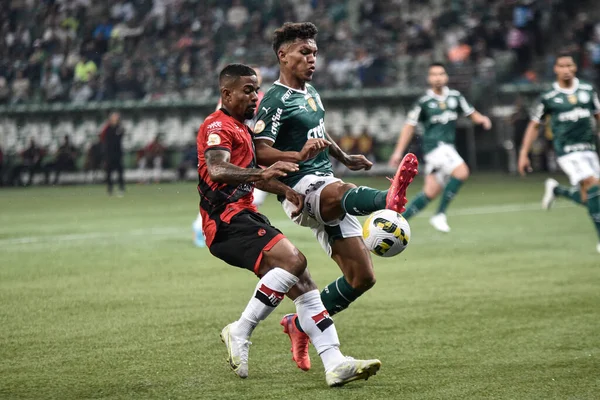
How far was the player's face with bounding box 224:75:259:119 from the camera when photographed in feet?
20.3

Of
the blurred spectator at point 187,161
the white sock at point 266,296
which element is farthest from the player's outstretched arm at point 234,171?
the blurred spectator at point 187,161

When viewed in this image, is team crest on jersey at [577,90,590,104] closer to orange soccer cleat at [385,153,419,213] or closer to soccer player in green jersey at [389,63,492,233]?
soccer player in green jersey at [389,63,492,233]

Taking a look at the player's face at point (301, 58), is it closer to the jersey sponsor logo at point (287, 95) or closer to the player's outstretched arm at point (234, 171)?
the jersey sponsor logo at point (287, 95)

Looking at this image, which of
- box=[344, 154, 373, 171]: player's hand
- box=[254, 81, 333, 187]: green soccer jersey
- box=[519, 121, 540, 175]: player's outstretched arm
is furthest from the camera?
box=[519, 121, 540, 175]: player's outstretched arm

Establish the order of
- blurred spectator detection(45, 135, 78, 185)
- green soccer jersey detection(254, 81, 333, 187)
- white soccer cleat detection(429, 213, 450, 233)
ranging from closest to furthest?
green soccer jersey detection(254, 81, 333, 187) → white soccer cleat detection(429, 213, 450, 233) → blurred spectator detection(45, 135, 78, 185)

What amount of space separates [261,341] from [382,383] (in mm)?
1649

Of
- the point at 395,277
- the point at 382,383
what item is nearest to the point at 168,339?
the point at 382,383

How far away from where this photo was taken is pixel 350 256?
662cm

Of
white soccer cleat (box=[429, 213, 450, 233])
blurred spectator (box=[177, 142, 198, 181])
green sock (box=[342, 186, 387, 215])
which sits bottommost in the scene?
blurred spectator (box=[177, 142, 198, 181])

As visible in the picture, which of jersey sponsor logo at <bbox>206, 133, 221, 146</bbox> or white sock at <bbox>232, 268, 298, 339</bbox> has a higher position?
jersey sponsor logo at <bbox>206, 133, 221, 146</bbox>

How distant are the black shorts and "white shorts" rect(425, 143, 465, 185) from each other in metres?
9.36

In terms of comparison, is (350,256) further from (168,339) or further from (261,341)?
(168,339)

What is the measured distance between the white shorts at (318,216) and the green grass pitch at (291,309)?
0.81 meters

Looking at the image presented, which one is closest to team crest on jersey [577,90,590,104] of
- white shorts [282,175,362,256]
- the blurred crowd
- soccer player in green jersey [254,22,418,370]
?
soccer player in green jersey [254,22,418,370]
